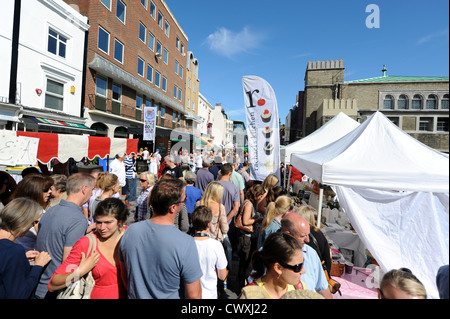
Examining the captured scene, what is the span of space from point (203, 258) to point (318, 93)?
30818mm

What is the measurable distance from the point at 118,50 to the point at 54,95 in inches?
286

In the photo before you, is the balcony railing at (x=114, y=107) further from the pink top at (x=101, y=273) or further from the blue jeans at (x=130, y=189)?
the pink top at (x=101, y=273)

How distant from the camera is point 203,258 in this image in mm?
2262

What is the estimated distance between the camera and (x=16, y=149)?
207 inches

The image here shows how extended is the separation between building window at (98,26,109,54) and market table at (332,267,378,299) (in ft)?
60.0

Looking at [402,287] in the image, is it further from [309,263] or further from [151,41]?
[151,41]

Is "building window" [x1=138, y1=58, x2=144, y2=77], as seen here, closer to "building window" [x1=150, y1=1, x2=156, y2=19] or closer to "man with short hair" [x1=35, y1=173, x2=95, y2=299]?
"building window" [x1=150, y1=1, x2=156, y2=19]

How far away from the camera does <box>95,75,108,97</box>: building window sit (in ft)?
49.1

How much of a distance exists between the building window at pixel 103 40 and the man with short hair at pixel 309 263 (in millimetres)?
17765

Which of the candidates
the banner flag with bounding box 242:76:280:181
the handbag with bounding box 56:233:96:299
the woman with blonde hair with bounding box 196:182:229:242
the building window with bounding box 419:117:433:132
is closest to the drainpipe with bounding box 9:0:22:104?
the banner flag with bounding box 242:76:280:181

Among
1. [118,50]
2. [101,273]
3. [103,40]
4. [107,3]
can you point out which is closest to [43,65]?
[103,40]

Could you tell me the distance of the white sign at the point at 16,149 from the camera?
202 inches
